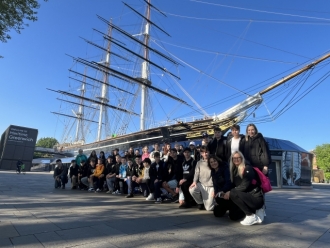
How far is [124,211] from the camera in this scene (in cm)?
477

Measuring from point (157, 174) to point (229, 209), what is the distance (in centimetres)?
265

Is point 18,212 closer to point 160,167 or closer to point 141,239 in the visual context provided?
point 141,239

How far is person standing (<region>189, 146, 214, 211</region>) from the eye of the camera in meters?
4.88

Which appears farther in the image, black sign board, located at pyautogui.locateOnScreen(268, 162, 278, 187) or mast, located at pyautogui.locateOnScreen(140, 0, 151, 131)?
mast, located at pyautogui.locateOnScreen(140, 0, 151, 131)

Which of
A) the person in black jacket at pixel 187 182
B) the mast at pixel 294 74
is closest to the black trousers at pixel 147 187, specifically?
the person in black jacket at pixel 187 182

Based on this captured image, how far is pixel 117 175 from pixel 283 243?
6174 mm

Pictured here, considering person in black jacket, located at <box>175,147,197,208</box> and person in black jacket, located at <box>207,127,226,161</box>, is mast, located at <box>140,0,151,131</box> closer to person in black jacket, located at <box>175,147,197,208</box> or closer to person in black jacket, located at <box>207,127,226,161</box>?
person in black jacket, located at <box>175,147,197,208</box>

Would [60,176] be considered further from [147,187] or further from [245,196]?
[245,196]

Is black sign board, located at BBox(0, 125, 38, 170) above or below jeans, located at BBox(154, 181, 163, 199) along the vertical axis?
above

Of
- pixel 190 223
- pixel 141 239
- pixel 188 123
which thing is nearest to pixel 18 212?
pixel 141 239

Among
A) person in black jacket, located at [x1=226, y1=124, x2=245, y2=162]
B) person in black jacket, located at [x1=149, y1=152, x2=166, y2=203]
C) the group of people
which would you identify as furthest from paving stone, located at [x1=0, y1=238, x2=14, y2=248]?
person in black jacket, located at [x1=226, y1=124, x2=245, y2=162]

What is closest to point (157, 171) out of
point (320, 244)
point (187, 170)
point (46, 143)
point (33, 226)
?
point (187, 170)

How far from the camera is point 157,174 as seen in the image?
21.5 ft

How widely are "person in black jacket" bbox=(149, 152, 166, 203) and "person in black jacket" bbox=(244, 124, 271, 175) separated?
2.54 metres
